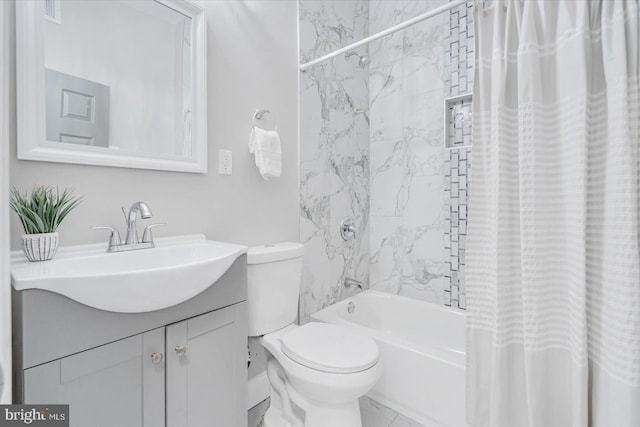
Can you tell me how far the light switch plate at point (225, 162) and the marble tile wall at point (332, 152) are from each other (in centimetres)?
50

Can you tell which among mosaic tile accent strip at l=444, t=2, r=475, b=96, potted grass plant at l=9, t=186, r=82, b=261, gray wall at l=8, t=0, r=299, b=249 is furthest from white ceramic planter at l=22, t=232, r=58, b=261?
mosaic tile accent strip at l=444, t=2, r=475, b=96

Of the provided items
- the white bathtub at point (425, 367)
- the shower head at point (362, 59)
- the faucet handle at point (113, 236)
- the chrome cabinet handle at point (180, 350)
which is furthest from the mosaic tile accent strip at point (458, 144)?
the faucet handle at point (113, 236)

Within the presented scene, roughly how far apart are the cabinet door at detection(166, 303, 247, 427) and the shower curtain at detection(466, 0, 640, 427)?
2.79 ft

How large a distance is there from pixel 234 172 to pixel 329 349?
0.94 m

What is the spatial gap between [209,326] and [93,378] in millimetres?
334

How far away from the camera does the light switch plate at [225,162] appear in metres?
1.49

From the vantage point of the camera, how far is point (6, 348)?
0.64 meters

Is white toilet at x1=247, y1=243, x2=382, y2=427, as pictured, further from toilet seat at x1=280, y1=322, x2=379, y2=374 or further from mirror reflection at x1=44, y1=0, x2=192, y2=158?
mirror reflection at x1=44, y1=0, x2=192, y2=158

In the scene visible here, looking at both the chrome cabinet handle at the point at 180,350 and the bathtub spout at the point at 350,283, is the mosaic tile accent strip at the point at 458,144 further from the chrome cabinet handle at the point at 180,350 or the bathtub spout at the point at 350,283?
the chrome cabinet handle at the point at 180,350

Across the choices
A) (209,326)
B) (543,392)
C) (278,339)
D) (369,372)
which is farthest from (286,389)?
(543,392)

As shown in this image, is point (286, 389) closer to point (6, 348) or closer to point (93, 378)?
point (93, 378)

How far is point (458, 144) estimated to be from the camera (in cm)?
201

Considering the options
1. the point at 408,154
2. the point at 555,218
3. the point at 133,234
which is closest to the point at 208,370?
the point at 133,234

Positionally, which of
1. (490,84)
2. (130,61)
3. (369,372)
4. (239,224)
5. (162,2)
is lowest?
(369,372)
